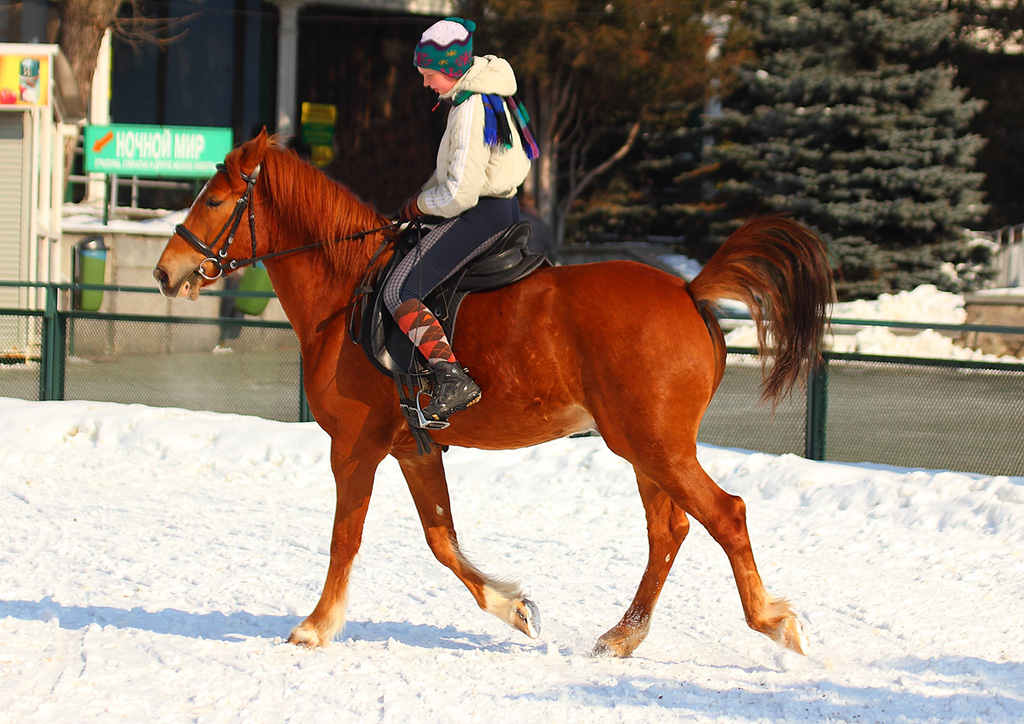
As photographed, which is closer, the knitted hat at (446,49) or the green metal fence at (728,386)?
the knitted hat at (446,49)

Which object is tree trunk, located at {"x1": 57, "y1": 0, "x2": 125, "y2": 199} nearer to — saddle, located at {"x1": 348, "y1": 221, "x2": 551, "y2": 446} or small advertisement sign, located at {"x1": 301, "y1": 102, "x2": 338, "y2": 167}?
small advertisement sign, located at {"x1": 301, "y1": 102, "x2": 338, "y2": 167}

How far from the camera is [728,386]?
12.8 metres

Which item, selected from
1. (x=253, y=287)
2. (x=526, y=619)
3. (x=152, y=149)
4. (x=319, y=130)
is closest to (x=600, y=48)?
(x=319, y=130)

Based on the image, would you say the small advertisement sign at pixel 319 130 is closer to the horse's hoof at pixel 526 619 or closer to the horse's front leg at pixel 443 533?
the horse's front leg at pixel 443 533

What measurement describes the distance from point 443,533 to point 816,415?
4.97m

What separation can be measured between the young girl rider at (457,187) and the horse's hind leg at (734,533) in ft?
3.18

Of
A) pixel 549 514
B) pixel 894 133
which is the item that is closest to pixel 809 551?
pixel 549 514

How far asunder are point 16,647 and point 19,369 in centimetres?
844

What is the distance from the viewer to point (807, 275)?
4.70 metres

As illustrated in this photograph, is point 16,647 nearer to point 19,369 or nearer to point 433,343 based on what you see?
point 433,343

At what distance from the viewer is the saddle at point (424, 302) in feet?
15.5

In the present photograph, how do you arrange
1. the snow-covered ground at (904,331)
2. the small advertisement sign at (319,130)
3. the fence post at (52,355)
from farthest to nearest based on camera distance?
the small advertisement sign at (319,130) → the snow-covered ground at (904,331) → the fence post at (52,355)

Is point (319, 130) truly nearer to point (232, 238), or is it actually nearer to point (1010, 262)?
point (1010, 262)

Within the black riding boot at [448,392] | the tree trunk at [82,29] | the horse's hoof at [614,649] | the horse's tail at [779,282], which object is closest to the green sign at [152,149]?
the tree trunk at [82,29]
